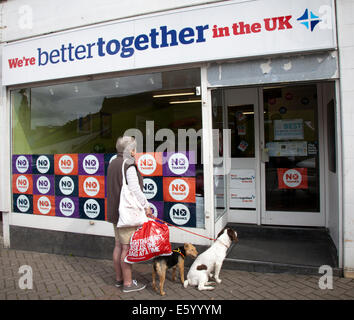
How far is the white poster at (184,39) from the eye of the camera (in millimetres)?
3977

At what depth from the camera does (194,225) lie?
466 cm

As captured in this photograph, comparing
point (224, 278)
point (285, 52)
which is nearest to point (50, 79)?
A: point (285, 52)

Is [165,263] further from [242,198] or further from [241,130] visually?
[241,130]

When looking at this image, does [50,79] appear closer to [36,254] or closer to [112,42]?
[112,42]

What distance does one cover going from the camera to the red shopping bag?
3551mm

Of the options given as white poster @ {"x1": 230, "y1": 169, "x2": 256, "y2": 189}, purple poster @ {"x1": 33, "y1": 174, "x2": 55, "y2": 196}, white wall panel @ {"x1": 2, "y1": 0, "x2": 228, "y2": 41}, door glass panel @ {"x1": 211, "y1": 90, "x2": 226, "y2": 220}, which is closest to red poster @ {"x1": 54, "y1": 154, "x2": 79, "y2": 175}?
purple poster @ {"x1": 33, "y1": 174, "x2": 55, "y2": 196}

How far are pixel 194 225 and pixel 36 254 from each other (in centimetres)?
298

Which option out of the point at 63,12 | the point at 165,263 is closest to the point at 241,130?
the point at 165,263

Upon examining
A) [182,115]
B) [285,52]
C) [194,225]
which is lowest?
[194,225]

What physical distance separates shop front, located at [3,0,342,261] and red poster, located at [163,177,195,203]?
0.05ft

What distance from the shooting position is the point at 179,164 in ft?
15.5

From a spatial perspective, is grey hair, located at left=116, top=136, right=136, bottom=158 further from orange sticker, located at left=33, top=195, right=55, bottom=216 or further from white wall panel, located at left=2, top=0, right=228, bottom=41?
orange sticker, located at left=33, top=195, right=55, bottom=216

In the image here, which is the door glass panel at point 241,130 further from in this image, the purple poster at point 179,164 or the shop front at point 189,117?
the purple poster at point 179,164

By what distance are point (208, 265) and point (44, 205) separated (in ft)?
11.3
